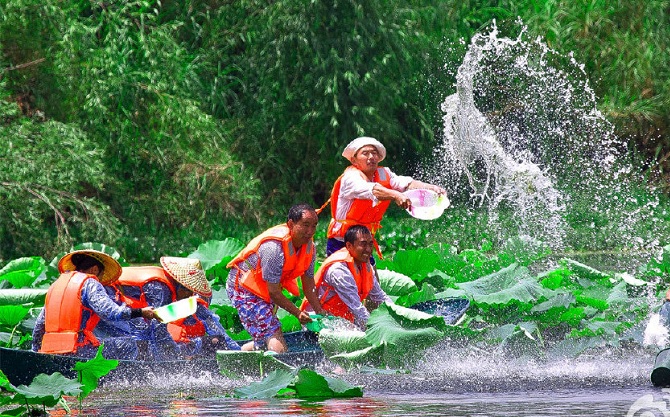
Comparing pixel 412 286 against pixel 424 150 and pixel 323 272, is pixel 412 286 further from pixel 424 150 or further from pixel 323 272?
pixel 424 150

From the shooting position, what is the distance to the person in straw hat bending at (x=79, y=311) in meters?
7.58

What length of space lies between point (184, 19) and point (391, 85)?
128 inches

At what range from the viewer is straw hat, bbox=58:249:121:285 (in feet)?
25.7

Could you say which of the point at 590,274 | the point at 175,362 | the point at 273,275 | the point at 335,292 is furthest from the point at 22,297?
the point at 590,274

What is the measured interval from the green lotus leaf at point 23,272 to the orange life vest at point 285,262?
2628 mm

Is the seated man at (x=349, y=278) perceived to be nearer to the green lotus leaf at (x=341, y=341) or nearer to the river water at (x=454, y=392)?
the green lotus leaf at (x=341, y=341)

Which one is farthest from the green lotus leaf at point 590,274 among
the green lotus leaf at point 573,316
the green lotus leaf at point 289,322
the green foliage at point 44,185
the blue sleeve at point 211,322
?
the green foliage at point 44,185

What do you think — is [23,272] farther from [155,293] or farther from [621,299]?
[621,299]

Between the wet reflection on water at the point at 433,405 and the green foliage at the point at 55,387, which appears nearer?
the green foliage at the point at 55,387

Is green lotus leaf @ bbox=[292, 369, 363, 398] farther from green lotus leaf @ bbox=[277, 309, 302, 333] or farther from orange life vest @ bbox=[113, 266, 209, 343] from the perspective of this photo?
green lotus leaf @ bbox=[277, 309, 302, 333]

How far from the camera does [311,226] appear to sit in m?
7.93

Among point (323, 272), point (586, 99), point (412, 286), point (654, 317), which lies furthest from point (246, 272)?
point (586, 99)

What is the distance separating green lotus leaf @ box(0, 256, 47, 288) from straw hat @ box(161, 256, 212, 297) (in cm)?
229

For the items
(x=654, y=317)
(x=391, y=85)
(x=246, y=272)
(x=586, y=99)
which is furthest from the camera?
(x=586, y=99)
